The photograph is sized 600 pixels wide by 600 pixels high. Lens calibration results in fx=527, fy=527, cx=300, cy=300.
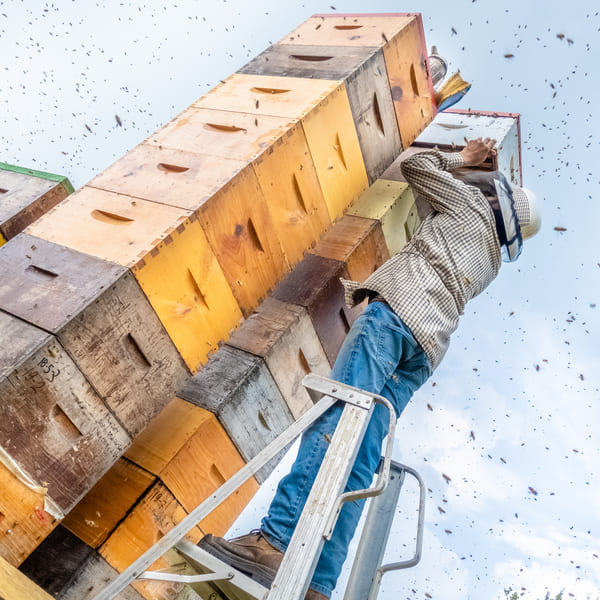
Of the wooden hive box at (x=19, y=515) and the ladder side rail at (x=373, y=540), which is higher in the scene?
the wooden hive box at (x=19, y=515)

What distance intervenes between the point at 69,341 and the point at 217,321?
1180 millimetres

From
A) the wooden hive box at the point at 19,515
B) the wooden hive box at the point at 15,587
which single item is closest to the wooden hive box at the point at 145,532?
the wooden hive box at the point at 19,515

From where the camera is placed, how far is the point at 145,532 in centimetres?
345

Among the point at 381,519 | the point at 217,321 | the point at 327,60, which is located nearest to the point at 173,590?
the point at 381,519

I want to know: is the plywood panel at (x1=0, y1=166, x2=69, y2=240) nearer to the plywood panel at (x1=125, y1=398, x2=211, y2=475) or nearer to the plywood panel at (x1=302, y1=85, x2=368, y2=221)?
the plywood panel at (x1=125, y1=398, x2=211, y2=475)

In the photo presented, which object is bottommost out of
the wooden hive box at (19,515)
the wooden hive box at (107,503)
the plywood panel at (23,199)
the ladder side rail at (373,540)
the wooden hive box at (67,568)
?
the ladder side rail at (373,540)

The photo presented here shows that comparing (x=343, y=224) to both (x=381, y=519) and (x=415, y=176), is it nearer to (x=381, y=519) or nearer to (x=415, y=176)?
(x=415, y=176)

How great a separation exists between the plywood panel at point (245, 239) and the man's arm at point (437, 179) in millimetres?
1255

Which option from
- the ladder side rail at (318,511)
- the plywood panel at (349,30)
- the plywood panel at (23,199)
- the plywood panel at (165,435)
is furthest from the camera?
the plywood panel at (23,199)

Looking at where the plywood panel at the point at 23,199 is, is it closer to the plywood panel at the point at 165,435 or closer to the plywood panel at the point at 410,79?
the plywood panel at the point at 165,435

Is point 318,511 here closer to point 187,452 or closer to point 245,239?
point 187,452

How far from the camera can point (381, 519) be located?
3166 millimetres

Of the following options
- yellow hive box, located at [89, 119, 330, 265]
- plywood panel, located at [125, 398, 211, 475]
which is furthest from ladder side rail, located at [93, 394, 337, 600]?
yellow hive box, located at [89, 119, 330, 265]

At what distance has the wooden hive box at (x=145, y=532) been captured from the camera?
337cm
